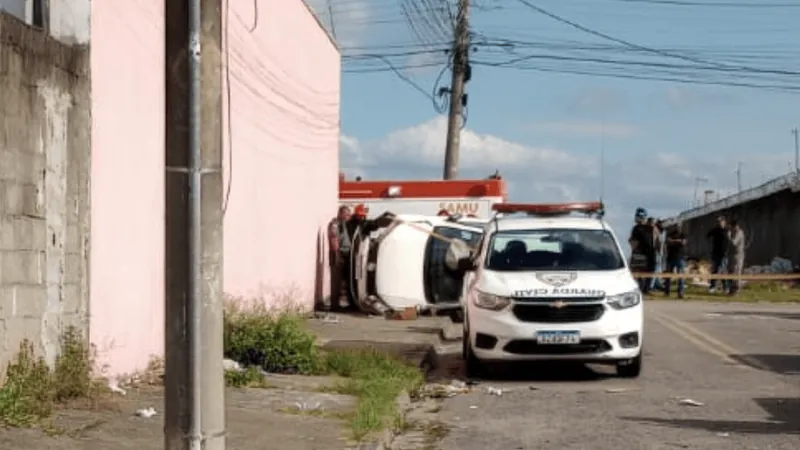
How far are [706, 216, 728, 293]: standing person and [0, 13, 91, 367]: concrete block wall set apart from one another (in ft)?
73.5

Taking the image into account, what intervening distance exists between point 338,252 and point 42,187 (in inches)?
521

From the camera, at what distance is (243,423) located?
30.6 feet

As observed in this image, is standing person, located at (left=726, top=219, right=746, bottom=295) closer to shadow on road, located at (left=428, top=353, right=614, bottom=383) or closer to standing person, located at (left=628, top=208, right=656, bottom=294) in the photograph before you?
standing person, located at (left=628, top=208, right=656, bottom=294)

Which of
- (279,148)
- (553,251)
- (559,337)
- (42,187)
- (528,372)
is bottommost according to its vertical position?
(528,372)

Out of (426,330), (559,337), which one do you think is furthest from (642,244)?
(559,337)

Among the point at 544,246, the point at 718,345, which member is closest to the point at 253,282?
the point at 544,246

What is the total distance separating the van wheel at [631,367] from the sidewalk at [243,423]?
10.4 feet

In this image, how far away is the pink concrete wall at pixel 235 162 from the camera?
10.6 metres

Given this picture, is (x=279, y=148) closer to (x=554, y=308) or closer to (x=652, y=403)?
(x=554, y=308)

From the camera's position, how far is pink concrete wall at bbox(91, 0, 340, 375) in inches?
416

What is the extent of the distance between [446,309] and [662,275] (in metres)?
8.74

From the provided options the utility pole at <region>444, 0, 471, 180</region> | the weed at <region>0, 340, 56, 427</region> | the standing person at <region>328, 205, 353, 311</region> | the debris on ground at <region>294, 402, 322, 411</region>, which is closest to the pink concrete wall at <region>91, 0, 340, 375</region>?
the standing person at <region>328, 205, 353, 311</region>

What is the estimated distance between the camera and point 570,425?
10141mm

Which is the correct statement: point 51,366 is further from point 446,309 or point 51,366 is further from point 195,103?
point 446,309
